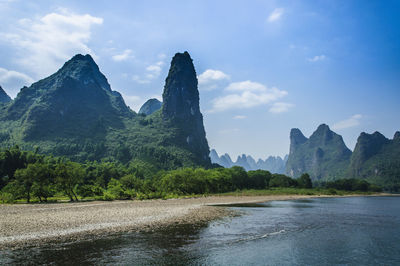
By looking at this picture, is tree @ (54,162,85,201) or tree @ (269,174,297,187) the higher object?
tree @ (54,162,85,201)

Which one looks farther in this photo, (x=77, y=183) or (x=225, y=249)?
(x=77, y=183)

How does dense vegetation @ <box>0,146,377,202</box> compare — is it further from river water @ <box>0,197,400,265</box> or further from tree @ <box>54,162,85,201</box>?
river water @ <box>0,197,400,265</box>

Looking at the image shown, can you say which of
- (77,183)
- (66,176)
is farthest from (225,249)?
(77,183)

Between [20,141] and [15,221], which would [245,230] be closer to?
[15,221]

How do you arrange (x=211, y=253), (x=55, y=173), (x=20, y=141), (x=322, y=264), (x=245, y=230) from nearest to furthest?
(x=322, y=264) → (x=211, y=253) → (x=245, y=230) → (x=55, y=173) → (x=20, y=141)

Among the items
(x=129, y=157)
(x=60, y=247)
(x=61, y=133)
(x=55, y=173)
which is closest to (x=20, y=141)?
(x=61, y=133)

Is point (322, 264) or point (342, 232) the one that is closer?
point (322, 264)

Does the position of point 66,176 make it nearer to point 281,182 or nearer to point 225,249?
point 225,249

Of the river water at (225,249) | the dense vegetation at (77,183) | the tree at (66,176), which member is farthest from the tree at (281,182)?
the river water at (225,249)

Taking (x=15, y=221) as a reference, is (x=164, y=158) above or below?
above

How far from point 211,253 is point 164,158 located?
160 meters

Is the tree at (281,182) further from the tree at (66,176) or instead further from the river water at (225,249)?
the river water at (225,249)

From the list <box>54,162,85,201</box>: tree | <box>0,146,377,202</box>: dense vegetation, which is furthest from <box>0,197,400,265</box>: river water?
<box>0,146,377,202</box>: dense vegetation

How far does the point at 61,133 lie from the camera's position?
617ft
